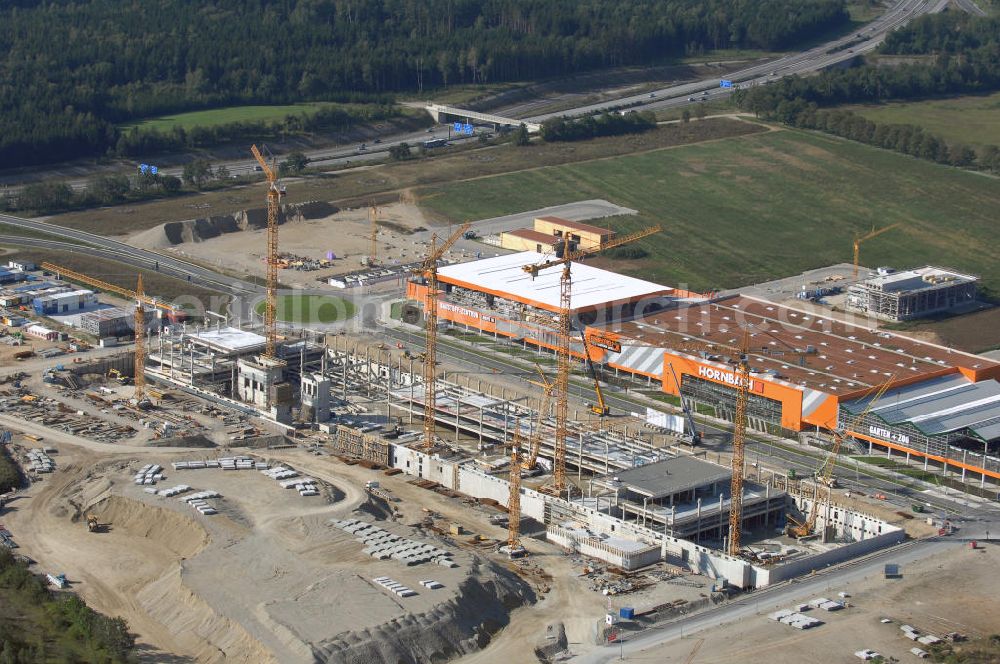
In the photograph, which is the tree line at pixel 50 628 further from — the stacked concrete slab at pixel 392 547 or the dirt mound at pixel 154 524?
the stacked concrete slab at pixel 392 547

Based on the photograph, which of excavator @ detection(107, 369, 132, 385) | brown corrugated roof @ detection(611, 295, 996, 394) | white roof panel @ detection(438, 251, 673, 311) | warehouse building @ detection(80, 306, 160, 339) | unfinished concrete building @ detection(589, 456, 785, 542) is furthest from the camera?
white roof panel @ detection(438, 251, 673, 311)

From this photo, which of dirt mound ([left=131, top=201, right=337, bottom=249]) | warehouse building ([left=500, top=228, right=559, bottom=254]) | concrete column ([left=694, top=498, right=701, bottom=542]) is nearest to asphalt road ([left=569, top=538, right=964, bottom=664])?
concrete column ([left=694, top=498, right=701, bottom=542])

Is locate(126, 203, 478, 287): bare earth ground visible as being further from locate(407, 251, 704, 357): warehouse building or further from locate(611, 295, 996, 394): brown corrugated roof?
locate(611, 295, 996, 394): brown corrugated roof

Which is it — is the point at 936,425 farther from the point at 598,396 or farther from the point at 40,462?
the point at 40,462

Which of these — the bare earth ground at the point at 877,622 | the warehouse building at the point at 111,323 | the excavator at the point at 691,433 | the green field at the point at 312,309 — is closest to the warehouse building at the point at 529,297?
the green field at the point at 312,309

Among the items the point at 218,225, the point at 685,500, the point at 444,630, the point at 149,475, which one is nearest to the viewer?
the point at 444,630

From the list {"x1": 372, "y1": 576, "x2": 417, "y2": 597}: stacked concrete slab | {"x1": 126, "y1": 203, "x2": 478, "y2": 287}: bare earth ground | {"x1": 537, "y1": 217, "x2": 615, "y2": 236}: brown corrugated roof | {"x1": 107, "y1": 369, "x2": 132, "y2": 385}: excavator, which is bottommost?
{"x1": 107, "y1": 369, "x2": 132, "y2": 385}: excavator

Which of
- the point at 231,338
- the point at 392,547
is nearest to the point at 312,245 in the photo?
the point at 231,338
